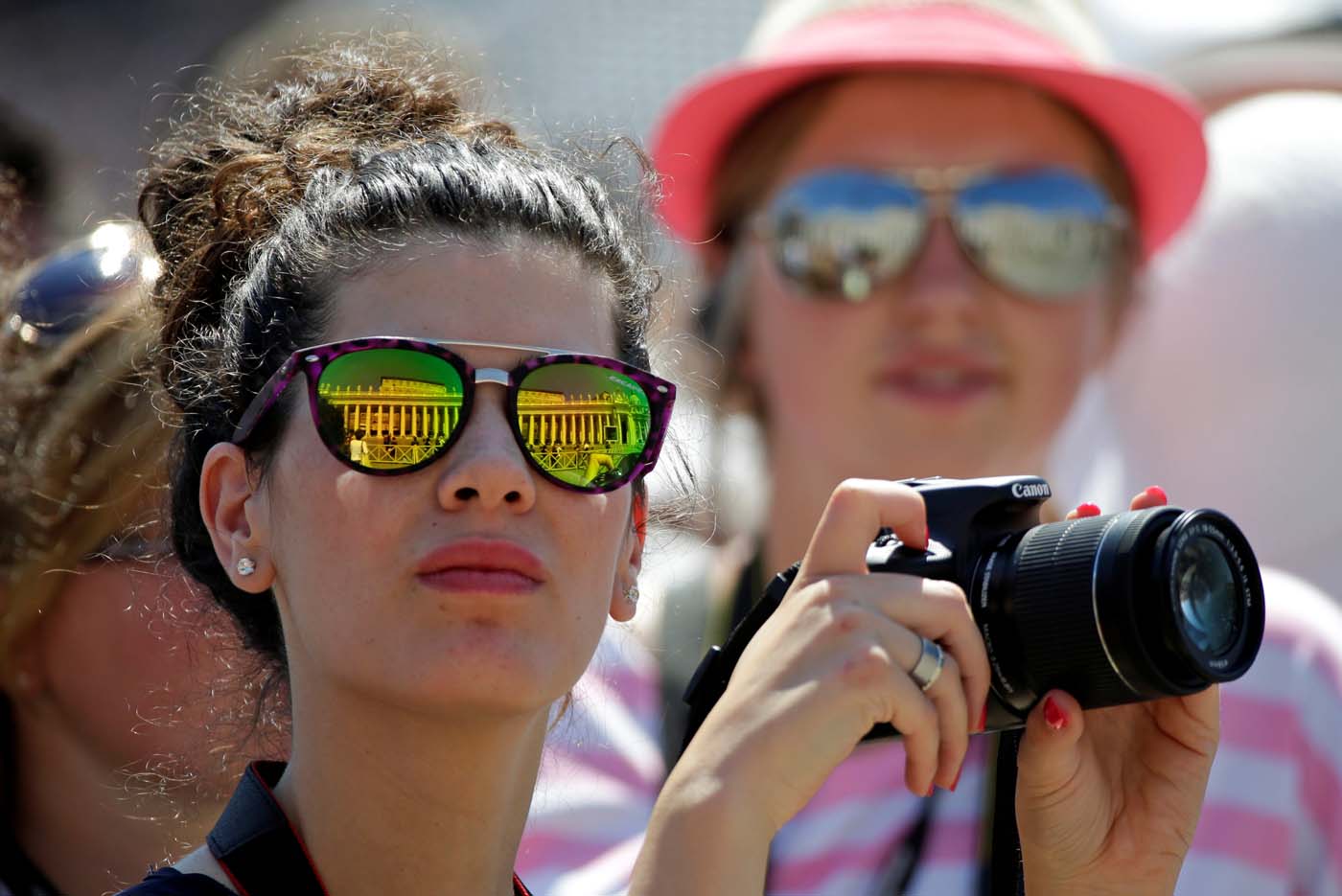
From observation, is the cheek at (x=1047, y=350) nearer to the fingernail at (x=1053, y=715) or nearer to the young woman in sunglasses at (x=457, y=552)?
the young woman in sunglasses at (x=457, y=552)

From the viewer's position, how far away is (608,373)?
183 centimetres

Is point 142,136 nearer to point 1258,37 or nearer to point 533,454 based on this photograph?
point 1258,37

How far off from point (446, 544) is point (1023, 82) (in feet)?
6.73

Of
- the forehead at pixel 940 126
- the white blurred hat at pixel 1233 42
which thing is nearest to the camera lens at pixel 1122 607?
the forehead at pixel 940 126

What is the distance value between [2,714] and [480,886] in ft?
3.31

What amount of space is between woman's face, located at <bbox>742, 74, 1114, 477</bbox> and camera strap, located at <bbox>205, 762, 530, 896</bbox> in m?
1.70

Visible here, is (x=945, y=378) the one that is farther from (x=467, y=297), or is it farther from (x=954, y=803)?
(x=467, y=297)

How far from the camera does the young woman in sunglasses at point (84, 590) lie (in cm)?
236

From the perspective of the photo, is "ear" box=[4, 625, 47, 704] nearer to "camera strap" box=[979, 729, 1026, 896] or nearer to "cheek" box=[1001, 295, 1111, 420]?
"camera strap" box=[979, 729, 1026, 896]

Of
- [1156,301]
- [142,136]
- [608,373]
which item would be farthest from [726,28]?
[608,373]

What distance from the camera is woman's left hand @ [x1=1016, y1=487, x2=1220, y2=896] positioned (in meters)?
1.91

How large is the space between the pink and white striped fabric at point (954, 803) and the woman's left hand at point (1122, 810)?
812mm

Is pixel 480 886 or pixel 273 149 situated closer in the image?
pixel 480 886

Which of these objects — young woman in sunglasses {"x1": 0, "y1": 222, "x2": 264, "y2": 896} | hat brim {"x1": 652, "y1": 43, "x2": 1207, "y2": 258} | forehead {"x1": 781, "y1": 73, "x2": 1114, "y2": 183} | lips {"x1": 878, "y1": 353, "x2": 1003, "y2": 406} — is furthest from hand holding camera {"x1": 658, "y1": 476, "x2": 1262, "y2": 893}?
hat brim {"x1": 652, "y1": 43, "x2": 1207, "y2": 258}
